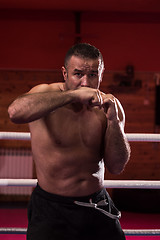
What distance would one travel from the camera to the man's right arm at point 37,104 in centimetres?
143

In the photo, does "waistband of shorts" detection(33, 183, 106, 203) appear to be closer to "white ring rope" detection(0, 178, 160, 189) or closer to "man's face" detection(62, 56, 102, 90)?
"white ring rope" detection(0, 178, 160, 189)

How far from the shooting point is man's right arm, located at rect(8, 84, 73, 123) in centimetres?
143

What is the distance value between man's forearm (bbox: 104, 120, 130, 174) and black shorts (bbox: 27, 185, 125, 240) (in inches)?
7.0

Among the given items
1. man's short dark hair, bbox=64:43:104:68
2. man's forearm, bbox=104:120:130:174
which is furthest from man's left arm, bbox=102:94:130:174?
man's short dark hair, bbox=64:43:104:68

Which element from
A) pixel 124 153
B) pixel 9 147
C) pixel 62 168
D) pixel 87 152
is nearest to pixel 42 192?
pixel 62 168

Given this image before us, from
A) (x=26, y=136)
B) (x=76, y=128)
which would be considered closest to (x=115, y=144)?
Answer: (x=76, y=128)

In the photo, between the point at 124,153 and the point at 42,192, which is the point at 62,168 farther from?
the point at 124,153

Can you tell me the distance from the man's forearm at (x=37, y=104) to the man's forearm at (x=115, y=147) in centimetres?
29

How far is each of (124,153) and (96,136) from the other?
16 cm

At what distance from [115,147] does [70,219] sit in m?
0.39

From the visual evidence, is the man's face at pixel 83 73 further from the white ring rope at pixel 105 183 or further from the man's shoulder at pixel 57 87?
the white ring rope at pixel 105 183

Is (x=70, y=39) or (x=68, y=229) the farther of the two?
(x=70, y=39)

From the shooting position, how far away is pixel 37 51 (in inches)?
226

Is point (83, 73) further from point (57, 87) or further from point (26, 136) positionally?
point (26, 136)
